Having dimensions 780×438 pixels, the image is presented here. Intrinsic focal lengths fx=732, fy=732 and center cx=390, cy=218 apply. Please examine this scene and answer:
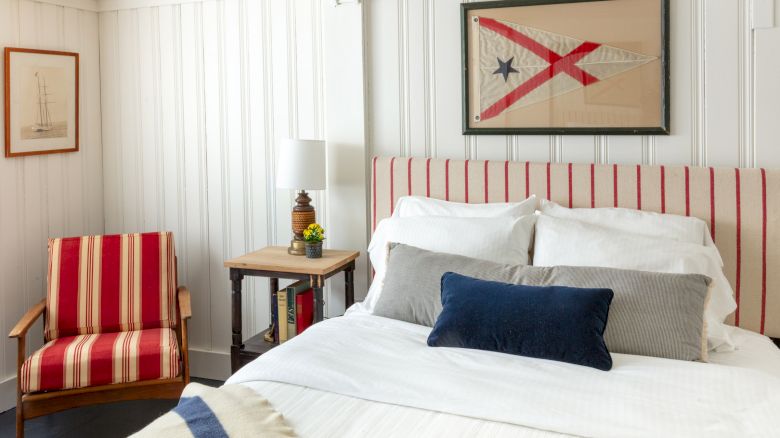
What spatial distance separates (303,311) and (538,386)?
166 centimetres

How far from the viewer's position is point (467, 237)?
2982 mm

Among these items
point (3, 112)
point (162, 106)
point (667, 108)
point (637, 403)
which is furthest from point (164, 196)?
point (637, 403)

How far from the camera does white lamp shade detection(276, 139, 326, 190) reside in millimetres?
3488

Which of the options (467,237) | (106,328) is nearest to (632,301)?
(467,237)

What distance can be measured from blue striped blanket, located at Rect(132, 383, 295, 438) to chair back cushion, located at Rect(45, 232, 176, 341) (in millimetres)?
1748

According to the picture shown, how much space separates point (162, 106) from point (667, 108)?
271 cm

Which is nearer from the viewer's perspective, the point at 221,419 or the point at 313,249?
the point at 221,419

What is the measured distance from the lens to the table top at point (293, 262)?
3.31 meters

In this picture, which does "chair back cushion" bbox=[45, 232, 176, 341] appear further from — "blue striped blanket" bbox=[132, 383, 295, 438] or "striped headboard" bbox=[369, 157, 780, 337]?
"blue striped blanket" bbox=[132, 383, 295, 438]

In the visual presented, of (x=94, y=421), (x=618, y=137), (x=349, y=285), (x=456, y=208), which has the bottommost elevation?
(x=94, y=421)

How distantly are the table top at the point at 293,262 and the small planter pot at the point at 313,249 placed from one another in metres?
0.03

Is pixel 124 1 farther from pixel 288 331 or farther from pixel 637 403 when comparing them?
pixel 637 403

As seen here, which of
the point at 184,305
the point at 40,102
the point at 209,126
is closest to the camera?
the point at 184,305

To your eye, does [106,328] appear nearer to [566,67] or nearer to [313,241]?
[313,241]
